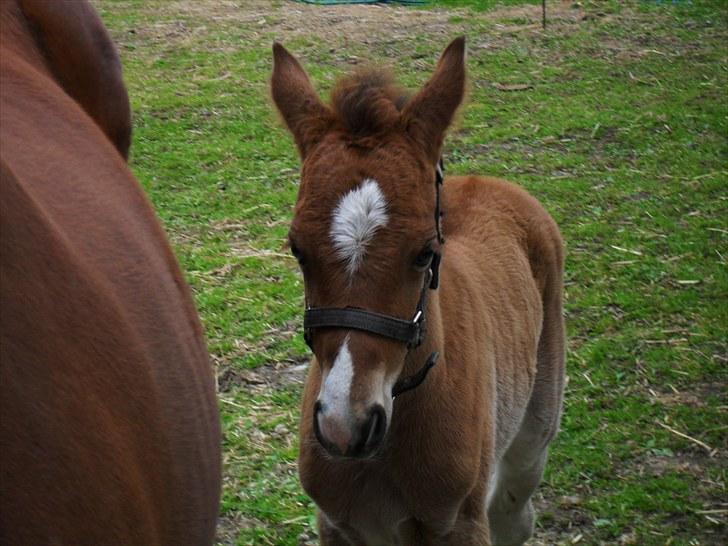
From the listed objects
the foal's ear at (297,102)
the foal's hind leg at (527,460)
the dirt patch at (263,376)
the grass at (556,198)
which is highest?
the foal's ear at (297,102)

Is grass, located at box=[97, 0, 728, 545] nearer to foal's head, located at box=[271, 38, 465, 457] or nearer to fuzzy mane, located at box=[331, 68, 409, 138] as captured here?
foal's head, located at box=[271, 38, 465, 457]

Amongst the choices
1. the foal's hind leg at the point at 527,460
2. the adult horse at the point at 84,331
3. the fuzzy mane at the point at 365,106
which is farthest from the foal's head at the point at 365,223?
the foal's hind leg at the point at 527,460

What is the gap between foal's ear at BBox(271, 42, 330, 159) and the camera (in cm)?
252

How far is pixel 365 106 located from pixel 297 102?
24 cm

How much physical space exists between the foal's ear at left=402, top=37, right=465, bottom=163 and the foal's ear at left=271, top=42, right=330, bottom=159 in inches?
8.9

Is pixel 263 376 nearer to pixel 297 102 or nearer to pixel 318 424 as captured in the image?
pixel 297 102

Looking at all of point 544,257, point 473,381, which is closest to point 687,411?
point 544,257

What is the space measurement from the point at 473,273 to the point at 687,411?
5.87ft

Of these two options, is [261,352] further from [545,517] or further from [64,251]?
[64,251]

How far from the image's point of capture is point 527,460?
3658 millimetres

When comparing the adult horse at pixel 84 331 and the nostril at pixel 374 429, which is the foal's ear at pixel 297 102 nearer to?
the adult horse at pixel 84 331

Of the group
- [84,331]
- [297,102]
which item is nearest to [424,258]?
[297,102]

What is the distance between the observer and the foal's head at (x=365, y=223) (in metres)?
2.19

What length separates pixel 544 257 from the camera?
3824 mm
